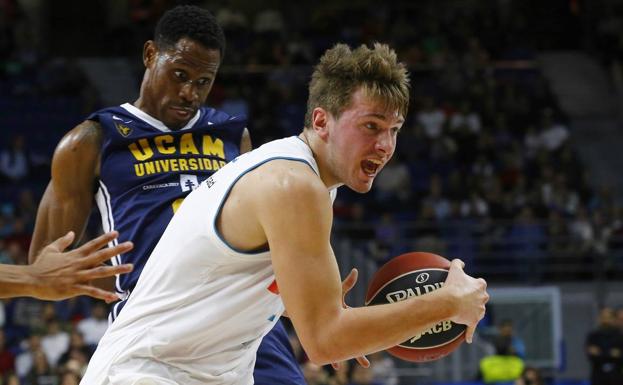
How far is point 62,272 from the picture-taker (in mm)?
3396

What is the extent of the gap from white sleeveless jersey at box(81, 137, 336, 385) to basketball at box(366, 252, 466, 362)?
56 cm

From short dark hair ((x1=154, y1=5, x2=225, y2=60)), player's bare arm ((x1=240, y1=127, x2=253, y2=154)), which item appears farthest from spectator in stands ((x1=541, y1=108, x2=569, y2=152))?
short dark hair ((x1=154, y1=5, x2=225, y2=60))

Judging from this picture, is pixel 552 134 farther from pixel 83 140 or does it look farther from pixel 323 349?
pixel 323 349

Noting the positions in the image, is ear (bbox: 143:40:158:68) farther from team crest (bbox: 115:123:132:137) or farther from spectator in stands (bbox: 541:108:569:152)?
spectator in stands (bbox: 541:108:569:152)

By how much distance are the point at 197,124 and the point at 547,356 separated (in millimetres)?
9788

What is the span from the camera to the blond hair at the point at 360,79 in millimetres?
3334

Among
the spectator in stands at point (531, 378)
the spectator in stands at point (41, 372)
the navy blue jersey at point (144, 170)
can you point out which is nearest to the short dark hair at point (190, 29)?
the navy blue jersey at point (144, 170)

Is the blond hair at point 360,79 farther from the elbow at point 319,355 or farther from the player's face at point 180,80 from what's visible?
the player's face at point 180,80

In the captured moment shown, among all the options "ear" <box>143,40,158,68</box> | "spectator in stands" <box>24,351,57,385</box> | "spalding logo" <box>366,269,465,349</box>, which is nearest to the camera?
"spalding logo" <box>366,269,465,349</box>

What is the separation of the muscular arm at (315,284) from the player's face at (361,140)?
236 millimetres

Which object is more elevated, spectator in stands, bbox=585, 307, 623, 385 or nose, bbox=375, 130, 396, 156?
nose, bbox=375, 130, 396, 156

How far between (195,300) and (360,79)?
881mm

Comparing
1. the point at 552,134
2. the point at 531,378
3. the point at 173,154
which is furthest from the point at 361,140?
the point at 552,134

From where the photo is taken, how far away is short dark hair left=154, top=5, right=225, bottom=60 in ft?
15.0
